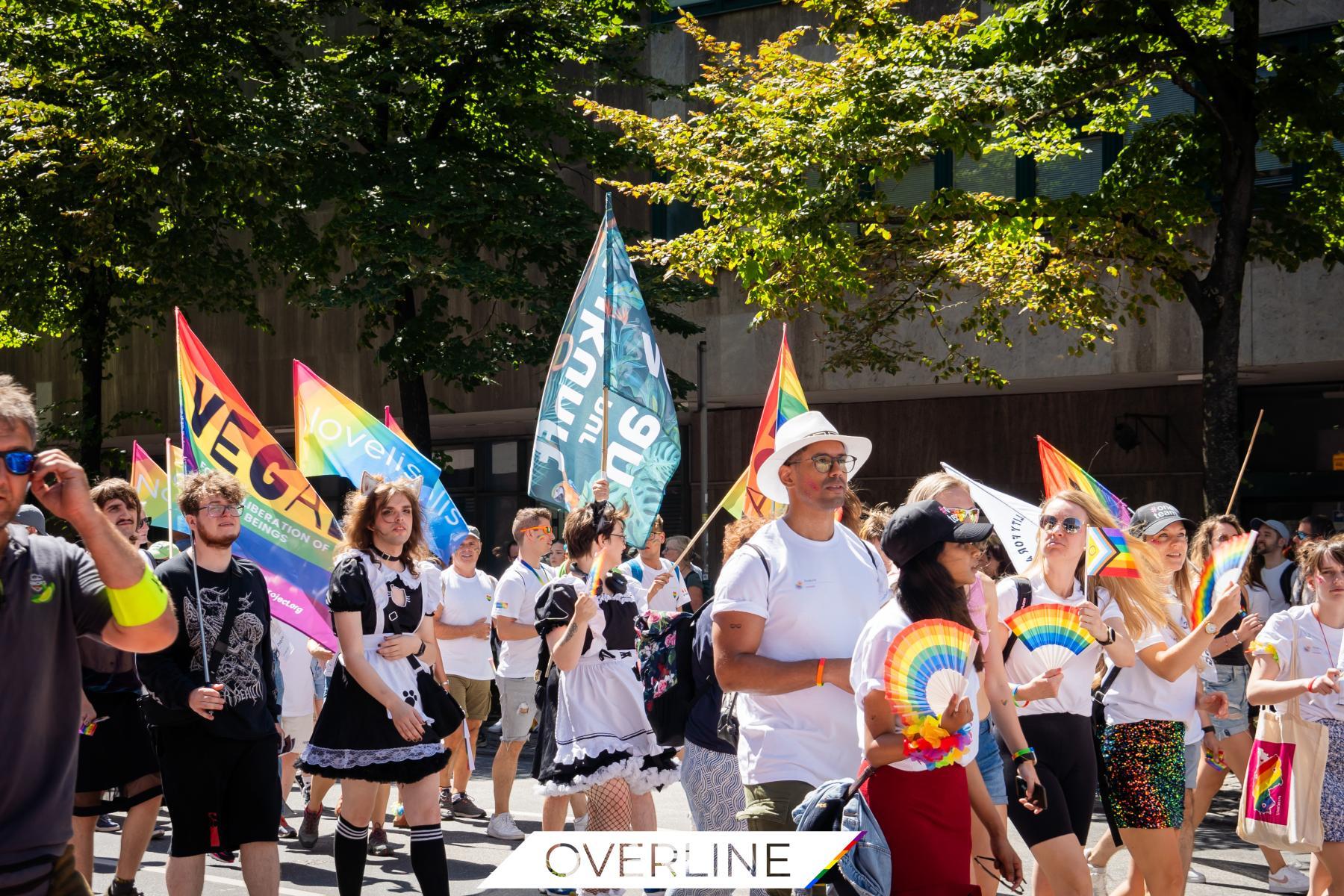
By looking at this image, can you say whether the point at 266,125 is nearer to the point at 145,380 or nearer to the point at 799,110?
the point at 799,110

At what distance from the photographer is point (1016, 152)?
40.1 ft

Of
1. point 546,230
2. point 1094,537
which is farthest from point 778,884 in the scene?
point 546,230

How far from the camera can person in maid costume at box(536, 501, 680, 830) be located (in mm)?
7133

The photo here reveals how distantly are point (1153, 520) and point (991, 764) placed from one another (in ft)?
5.48

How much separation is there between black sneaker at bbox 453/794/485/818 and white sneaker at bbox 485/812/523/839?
0.72 meters

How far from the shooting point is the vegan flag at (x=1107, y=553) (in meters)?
5.99

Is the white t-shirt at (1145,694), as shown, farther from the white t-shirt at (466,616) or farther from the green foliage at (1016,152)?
the green foliage at (1016,152)

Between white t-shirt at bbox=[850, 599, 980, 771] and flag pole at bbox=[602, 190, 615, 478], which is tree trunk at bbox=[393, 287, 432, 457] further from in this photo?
white t-shirt at bbox=[850, 599, 980, 771]

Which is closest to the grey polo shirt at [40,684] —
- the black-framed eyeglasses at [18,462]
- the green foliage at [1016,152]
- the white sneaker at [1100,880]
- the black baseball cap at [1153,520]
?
the black-framed eyeglasses at [18,462]

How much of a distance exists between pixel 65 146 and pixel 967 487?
14527 mm

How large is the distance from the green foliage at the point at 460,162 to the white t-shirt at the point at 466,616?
259 inches

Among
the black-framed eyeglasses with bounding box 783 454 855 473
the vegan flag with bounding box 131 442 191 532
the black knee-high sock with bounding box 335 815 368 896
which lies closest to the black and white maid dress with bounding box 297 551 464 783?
the black knee-high sock with bounding box 335 815 368 896

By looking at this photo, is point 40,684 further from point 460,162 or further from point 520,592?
point 460,162

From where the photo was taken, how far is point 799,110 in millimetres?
12320
